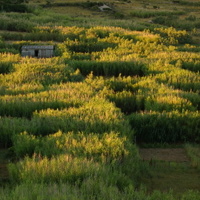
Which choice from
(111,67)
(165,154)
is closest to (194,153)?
(165,154)

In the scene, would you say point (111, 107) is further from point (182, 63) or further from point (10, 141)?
point (182, 63)

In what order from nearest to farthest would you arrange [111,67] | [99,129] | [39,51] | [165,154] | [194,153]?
[99,129] → [194,153] → [165,154] → [111,67] → [39,51]

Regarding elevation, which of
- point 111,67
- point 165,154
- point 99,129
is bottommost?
point 165,154

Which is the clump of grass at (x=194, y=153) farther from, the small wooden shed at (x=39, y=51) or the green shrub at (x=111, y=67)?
the small wooden shed at (x=39, y=51)

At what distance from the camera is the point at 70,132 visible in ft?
20.6

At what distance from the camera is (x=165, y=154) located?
6.99 meters

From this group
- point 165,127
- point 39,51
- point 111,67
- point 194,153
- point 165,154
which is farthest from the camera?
point 39,51

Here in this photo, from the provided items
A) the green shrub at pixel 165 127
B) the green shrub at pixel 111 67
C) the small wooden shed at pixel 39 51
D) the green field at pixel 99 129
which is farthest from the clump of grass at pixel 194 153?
the small wooden shed at pixel 39 51

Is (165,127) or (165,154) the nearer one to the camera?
(165,154)

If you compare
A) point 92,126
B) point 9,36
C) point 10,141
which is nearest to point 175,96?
point 92,126

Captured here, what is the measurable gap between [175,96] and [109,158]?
12.6 ft

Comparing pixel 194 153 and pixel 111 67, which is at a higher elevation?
pixel 111 67

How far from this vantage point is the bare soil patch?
22.3 ft

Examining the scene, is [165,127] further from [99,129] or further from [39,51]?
[39,51]
